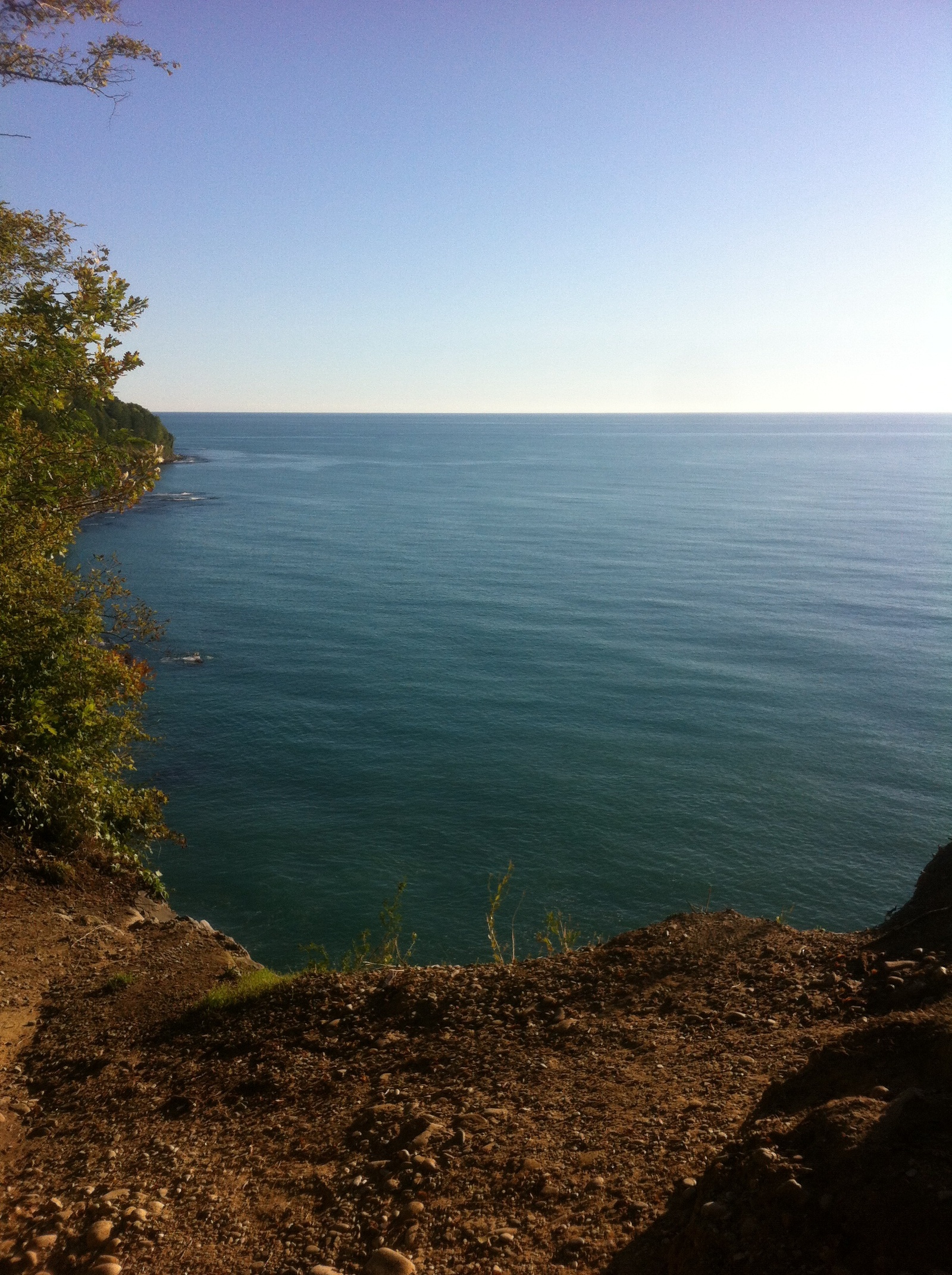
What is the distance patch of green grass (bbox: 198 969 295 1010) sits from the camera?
37.1 ft

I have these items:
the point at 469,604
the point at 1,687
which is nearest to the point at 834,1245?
the point at 1,687

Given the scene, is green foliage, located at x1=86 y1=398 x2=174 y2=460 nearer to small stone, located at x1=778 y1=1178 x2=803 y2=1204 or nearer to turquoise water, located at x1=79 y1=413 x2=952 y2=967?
turquoise water, located at x1=79 y1=413 x2=952 y2=967

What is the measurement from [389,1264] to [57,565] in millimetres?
14380

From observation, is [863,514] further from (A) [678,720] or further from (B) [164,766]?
(B) [164,766]

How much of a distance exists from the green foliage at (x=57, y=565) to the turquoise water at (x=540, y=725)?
1169 centimetres

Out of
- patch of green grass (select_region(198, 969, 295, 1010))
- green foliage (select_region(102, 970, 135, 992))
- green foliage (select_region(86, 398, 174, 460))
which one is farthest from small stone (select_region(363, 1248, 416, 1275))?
green foliage (select_region(86, 398, 174, 460))

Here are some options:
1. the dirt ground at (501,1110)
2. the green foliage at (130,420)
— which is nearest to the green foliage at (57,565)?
the dirt ground at (501,1110)

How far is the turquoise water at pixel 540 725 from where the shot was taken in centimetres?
3106

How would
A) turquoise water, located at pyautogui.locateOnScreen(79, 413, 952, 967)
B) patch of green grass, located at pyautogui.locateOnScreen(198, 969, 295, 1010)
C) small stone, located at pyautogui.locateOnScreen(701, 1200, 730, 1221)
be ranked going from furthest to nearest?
turquoise water, located at pyautogui.locateOnScreen(79, 413, 952, 967) → patch of green grass, located at pyautogui.locateOnScreen(198, 969, 295, 1010) → small stone, located at pyautogui.locateOnScreen(701, 1200, 730, 1221)

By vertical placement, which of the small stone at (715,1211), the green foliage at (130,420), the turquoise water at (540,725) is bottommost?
the turquoise water at (540,725)

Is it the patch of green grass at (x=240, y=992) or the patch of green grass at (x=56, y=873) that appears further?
the patch of green grass at (x=56, y=873)

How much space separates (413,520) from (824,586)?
52.5 metres

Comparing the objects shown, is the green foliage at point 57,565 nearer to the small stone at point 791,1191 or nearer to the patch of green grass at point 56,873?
the patch of green grass at point 56,873

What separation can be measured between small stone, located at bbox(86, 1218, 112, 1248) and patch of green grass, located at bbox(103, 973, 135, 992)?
17.3 ft
